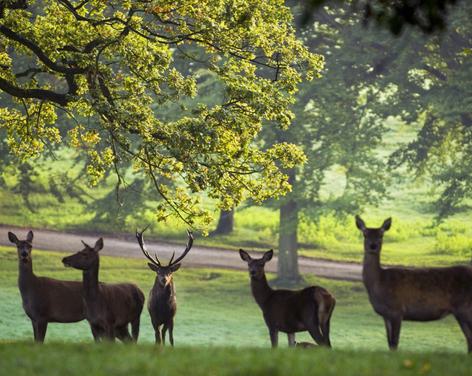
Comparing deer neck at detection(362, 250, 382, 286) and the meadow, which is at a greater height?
deer neck at detection(362, 250, 382, 286)

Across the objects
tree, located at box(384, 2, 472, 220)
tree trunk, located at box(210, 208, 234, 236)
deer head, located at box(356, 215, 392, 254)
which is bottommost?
tree trunk, located at box(210, 208, 234, 236)

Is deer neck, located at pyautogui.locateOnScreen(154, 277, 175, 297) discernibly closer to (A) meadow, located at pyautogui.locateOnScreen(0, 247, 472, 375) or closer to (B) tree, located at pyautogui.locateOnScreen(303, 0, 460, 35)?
(A) meadow, located at pyautogui.locateOnScreen(0, 247, 472, 375)

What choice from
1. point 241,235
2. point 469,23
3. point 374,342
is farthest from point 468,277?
point 241,235

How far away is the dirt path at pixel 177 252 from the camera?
40531 mm

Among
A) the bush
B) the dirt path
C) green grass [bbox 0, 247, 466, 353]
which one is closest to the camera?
green grass [bbox 0, 247, 466, 353]

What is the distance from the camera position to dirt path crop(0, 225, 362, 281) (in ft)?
133

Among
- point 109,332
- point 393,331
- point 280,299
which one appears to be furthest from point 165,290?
point 393,331

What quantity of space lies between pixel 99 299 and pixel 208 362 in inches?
264

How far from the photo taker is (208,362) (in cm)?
1107

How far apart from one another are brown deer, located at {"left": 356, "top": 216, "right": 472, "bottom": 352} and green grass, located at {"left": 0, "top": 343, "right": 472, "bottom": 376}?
300 cm

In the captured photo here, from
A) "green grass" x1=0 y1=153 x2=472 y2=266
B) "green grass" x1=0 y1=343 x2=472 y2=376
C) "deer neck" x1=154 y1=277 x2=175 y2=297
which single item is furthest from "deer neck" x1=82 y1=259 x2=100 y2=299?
"green grass" x1=0 y1=153 x2=472 y2=266

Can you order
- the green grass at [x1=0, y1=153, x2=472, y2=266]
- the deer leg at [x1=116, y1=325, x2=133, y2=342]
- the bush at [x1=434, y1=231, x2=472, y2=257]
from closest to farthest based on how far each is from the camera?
the deer leg at [x1=116, y1=325, x2=133, y2=342] → the green grass at [x1=0, y1=153, x2=472, y2=266] → the bush at [x1=434, y1=231, x2=472, y2=257]

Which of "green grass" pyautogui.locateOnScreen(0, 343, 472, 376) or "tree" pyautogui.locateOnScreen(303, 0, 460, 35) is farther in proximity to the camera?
"tree" pyautogui.locateOnScreen(303, 0, 460, 35)

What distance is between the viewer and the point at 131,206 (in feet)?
130
